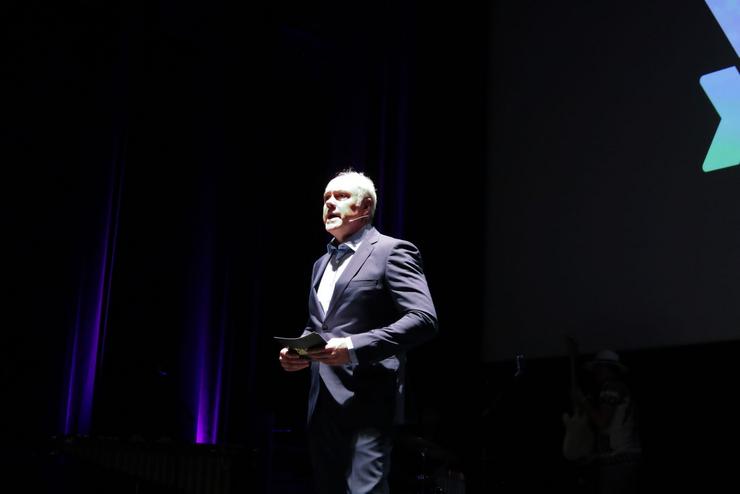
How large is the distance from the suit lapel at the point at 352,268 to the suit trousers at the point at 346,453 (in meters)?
0.28

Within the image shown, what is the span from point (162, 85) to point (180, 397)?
229 centimetres

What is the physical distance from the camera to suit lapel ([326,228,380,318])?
227cm

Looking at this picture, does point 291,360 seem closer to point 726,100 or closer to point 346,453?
point 346,453

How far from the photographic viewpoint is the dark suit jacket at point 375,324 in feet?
6.85

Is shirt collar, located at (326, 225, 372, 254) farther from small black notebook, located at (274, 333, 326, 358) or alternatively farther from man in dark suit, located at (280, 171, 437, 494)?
small black notebook, located at (274, 333, 326, 358)

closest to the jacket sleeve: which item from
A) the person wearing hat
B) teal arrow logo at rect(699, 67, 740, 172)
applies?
the person wearing hat

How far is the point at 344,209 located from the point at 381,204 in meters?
3.32

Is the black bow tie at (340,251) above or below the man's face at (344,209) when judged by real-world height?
below

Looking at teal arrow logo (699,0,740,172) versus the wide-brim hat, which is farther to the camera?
the wide-brim hat

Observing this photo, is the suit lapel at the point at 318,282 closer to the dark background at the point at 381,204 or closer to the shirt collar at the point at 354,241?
the shirt collar at the point at 354,241

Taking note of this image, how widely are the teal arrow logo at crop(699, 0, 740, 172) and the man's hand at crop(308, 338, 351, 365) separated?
10.1ft

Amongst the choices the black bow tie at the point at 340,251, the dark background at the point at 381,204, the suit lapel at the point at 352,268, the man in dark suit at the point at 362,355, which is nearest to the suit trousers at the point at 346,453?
the man in dark suit at the point at 362,355

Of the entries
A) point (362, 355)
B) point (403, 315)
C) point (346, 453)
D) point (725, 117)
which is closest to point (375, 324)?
point (403, 315)

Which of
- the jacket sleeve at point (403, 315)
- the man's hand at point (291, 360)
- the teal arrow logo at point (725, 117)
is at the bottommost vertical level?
the man's hand at point (291, 360)
